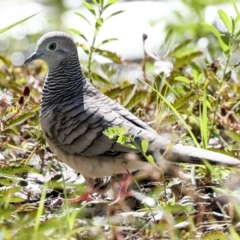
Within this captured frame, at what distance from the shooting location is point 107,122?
177 inches

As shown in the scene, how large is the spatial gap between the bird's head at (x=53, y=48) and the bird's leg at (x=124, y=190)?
2.81ft

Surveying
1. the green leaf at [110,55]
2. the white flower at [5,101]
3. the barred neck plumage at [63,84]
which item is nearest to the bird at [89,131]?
the barred neck plumage at [63,84]

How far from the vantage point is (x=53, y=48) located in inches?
195

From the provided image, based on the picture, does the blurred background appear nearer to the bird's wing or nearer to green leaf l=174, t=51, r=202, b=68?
green leaf l=174, t=51, r=202, b=68

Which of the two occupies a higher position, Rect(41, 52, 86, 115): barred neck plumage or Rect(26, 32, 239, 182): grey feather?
Rect(41, 52, 86, 115): barred neck plumage

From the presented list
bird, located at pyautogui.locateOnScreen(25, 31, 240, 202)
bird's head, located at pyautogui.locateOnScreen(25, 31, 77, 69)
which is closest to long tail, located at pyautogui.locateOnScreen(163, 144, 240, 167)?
bird, located at pyautogui.locateOnScreen(25, 31, 240, 202)

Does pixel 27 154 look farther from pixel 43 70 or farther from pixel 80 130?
pixel 43 70

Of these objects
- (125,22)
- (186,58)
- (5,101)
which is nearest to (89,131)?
→ (5,101)

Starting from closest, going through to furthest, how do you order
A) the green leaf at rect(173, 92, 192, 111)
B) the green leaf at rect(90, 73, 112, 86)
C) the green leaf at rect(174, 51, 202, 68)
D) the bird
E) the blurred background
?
the bird, the green leaf at rect(173, 92, 192, 111), the green leaf at rect(90, 73, 112, 86), the green leaf at rect(174, 51, 202, 68), the blurred background

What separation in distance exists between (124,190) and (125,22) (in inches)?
174

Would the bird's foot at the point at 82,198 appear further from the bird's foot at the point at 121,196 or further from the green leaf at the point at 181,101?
the green leaf at the point at 181,101

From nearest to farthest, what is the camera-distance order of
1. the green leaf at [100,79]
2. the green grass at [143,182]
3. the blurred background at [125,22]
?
the green grass at [143,182] → the green leaf at [100,79] → the blurred background at [125,22]

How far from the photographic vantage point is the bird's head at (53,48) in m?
4.93

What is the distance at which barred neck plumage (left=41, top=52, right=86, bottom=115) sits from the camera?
Answer: 4805 millimetres
